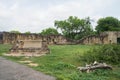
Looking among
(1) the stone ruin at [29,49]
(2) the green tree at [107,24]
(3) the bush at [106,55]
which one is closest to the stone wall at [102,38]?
(1) the stone ruin at [29,49]

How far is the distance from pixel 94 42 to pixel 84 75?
2633 centimetres

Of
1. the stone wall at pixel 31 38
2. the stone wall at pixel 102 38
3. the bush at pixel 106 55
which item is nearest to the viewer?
the bush at pixel 106 55

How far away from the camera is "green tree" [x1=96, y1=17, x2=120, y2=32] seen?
2374 inches

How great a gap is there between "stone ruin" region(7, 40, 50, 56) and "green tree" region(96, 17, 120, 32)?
42744 mm

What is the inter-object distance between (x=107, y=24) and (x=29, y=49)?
44.6 metres

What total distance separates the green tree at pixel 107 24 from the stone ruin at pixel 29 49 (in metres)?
42.7

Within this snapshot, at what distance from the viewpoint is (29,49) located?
18.1m

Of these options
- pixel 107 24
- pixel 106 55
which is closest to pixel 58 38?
pixel 106 55

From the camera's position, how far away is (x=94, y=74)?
9.85 metres

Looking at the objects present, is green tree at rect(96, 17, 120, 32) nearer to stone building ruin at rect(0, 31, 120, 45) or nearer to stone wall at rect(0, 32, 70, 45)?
stone building ruin at rect(0, 31, 120, 45)

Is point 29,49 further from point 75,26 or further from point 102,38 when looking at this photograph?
point 75,26

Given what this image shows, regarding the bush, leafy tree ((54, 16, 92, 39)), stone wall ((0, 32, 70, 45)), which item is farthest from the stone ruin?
leafy tree ((54, 16, 92, 39))

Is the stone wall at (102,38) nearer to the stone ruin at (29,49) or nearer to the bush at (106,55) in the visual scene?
the stone ruin at (29,49)

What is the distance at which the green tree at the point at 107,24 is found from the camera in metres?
60.3
